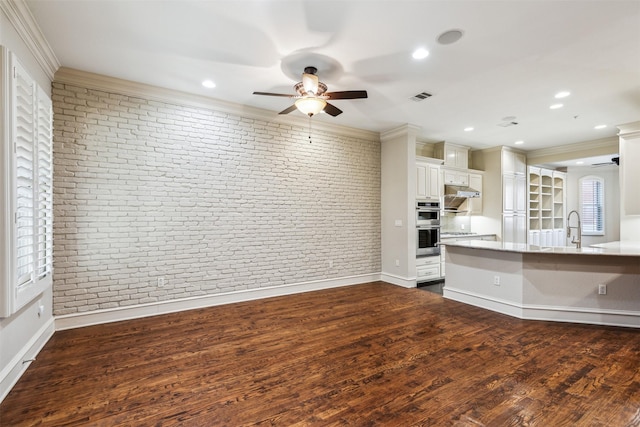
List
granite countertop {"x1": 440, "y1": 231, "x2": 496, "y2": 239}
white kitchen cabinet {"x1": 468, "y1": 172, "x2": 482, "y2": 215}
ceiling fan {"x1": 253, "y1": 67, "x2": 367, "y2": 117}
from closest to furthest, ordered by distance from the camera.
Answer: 1. ceiling fan {"x1": 253, "y1": 67, "x2": 367, "y2": 117}
2. granite countertop {"x1": 440, "y1": 231, "x2": 496, "y2": 239}
3. white kitchen cabinet {"x1": 468, "y1": 172, "x2": 482, "y2": 215}

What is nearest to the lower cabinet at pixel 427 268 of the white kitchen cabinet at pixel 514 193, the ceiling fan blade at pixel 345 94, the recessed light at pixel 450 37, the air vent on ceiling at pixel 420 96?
the white kitchen cabinet at pixel 514 193

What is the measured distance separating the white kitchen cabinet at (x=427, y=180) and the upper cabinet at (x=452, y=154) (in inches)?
27.2

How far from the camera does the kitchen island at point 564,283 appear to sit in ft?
11.8

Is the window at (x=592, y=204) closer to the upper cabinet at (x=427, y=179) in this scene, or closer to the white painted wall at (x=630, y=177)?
the white painted wall at (x=630, y=177)

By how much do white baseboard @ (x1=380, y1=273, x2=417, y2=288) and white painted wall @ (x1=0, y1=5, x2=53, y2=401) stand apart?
5.08 meters

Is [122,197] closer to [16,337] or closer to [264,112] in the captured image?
[16,337]

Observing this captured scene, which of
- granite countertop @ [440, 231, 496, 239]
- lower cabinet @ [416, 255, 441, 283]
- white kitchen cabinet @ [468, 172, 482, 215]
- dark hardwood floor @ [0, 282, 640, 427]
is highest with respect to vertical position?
white kitchen cabinet @ [468, 172, 482, 215]

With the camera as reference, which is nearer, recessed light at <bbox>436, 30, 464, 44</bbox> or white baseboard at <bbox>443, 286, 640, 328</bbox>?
recessed light at <bbox>436, 30, 464, 44</bbox>

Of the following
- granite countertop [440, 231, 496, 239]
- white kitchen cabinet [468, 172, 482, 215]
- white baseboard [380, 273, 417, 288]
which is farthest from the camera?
white kitchen cabinet [468, 172, 482, 215]

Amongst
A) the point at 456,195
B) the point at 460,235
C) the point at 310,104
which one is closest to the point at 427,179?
the point at 456,195

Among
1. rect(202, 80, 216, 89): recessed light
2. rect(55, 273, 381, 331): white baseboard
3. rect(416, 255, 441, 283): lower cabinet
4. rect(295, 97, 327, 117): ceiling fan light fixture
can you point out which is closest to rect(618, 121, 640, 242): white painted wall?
rect(416, 255, 441, 283): lower cabinet

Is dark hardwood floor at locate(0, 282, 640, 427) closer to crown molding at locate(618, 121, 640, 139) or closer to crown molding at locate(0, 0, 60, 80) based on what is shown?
crown molding at locate(0, 0, 60, 80)

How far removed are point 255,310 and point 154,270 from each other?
1.46 metres

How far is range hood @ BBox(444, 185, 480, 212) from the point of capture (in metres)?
6.66
